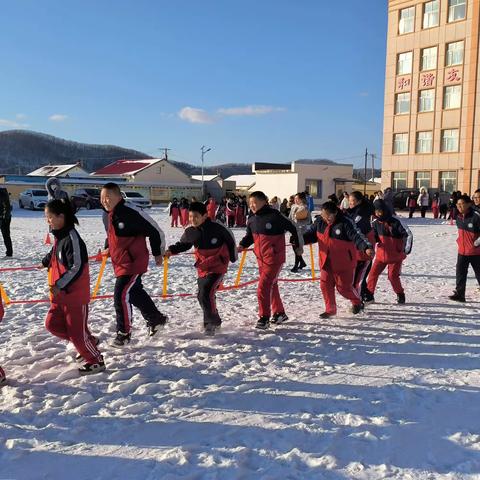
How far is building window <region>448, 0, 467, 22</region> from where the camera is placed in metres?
37.2

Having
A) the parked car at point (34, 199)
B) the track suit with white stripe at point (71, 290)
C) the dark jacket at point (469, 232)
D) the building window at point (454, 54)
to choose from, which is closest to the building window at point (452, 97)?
the building window at point (454, 54)

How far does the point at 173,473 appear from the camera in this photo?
3045mm

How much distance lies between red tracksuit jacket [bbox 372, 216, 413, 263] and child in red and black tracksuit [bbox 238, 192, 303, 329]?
1680mm

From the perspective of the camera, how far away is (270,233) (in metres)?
6.11

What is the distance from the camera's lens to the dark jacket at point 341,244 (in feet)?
20.5

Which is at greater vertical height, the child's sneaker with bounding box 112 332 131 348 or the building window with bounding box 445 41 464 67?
the building window with bounding box 445 41 464 67

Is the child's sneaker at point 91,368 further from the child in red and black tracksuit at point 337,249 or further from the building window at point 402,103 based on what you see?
the building window at point 402,103

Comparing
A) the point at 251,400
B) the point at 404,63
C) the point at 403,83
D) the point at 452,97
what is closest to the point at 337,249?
the point at 251,400

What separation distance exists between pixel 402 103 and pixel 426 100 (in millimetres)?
2139

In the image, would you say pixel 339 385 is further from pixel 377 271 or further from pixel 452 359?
pixel 377 271

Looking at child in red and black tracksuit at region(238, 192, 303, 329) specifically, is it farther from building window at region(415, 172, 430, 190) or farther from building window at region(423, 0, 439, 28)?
building window at region(423, 0, 439, 28)

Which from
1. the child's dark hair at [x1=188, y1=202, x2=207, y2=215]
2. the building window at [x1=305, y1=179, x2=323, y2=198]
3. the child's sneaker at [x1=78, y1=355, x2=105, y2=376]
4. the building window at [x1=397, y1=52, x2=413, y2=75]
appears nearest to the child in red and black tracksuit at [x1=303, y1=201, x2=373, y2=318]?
the child's dark hair at [x1=188, y1=202, x2=207, y2=215]

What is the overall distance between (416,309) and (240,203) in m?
16.4

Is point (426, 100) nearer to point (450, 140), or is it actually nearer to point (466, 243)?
point (450, 140)
